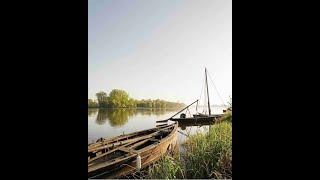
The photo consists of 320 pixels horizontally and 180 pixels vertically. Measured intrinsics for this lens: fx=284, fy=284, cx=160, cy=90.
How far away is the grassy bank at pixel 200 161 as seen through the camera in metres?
2.90

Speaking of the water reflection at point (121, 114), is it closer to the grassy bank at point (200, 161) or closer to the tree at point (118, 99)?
the tree at point (118, 99)

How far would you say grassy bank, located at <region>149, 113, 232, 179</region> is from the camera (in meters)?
2.90

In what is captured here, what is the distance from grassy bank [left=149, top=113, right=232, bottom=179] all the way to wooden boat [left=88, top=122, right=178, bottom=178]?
1.35 feet

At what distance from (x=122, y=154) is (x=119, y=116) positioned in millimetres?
1457

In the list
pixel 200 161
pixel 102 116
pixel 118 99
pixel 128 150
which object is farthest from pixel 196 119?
pixel 200 161

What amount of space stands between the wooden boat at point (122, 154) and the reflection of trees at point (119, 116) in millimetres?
436

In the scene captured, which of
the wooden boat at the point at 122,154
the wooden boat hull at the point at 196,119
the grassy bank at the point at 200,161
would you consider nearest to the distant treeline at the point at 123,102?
the wooden boat hull at the point at 196,119

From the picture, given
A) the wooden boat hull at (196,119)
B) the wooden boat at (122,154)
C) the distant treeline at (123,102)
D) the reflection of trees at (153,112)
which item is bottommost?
the wooden boat at (122,154)

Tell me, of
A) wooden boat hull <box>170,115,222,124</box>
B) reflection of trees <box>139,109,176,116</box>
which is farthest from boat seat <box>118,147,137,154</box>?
wooden boat hull <box>170,115,222,124</box>

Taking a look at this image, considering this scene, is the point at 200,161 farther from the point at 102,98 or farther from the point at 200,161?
the point at 102,98
